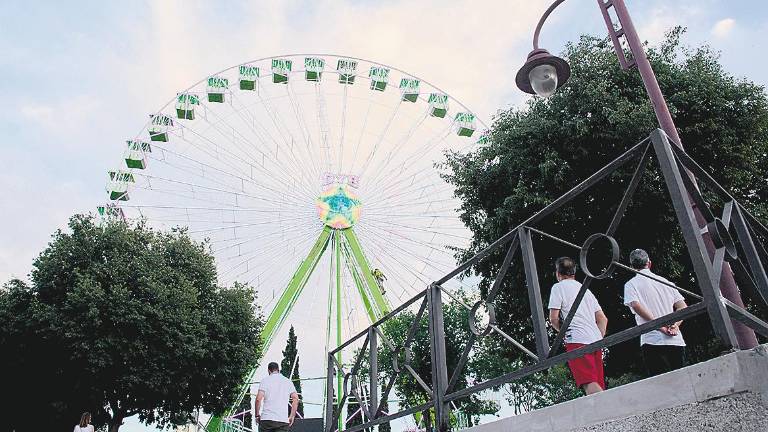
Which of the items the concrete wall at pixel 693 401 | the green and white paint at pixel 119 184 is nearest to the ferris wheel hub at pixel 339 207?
the green and white paint at pixel 119 184

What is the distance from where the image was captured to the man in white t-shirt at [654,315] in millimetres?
4074

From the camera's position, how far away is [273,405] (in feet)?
21.5

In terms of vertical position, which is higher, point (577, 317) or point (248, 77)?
point (248, 77)

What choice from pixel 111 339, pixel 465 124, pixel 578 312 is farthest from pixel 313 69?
pixel 578 312

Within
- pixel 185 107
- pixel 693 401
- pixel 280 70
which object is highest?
pixel 280 70

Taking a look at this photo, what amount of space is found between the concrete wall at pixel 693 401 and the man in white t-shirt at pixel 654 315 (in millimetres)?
1931

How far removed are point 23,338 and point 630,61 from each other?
64.4 feet

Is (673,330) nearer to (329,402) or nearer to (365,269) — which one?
(329,402)

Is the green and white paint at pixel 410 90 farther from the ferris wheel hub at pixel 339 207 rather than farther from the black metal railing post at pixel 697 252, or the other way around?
the black metal railing post at pixel 697 252

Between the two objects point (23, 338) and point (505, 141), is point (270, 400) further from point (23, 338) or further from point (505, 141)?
point (23, 338)

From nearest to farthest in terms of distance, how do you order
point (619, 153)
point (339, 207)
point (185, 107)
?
point (619, 153) < point (339, 207) < point (185, 107)

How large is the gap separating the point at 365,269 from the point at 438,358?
18.3 m

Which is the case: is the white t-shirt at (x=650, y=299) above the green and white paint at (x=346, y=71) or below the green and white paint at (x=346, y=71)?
below

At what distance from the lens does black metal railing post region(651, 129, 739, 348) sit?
2.03 metres
